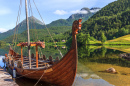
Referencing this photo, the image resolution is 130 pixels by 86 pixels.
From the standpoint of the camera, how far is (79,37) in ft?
274

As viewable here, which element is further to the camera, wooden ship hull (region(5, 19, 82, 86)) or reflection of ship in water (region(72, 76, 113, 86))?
reflection of ship in water (region(72, 76, 113, 86))

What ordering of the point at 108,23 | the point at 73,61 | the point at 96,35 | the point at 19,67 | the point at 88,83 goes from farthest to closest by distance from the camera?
1. the point at 108,23
2. the point at 96,35
3. the point at 19,67
4. the point at 88,83
5. the point at 73,61

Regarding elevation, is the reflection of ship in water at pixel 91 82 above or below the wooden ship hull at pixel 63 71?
below

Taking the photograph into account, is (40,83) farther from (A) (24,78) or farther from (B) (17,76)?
(B) (17,76)

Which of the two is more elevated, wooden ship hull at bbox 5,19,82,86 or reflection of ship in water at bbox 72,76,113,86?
wooden ship hull at bbox 5,19,82,86

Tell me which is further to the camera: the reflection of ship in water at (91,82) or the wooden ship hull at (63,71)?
the reflection of ship in water at (91,82)

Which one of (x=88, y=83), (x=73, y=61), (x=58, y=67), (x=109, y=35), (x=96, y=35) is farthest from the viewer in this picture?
(x=96, y=35)

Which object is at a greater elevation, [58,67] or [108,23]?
[108,23]

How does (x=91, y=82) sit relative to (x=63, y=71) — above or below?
below

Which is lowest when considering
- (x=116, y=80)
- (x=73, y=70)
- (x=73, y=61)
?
(x=116, y=80)

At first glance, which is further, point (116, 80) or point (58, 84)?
point (116, 80)

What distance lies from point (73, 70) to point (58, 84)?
2.58m

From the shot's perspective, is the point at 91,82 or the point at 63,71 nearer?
the point at 63,71

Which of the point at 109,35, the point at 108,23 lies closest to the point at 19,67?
the point at 109,35
